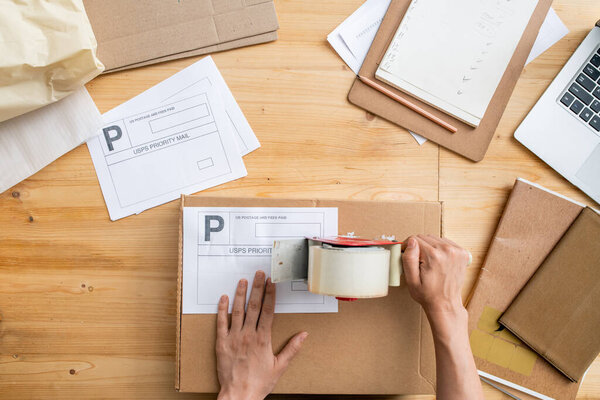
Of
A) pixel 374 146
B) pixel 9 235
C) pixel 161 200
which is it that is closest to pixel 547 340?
pixel 374 146

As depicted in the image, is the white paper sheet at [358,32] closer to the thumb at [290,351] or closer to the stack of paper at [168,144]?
the stack of paper at [168,144]

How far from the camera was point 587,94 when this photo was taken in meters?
0.65

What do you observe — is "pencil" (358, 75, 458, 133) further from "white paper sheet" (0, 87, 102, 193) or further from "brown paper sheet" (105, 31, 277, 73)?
"white paper sheet" (0, 87, 102, 193)

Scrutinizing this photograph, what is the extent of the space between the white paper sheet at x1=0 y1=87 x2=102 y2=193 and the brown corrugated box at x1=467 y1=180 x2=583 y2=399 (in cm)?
66

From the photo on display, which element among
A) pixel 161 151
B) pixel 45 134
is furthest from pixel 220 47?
pixel 45 134

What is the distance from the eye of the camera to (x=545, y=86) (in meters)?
0.67

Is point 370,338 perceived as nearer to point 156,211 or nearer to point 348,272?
point 348,272

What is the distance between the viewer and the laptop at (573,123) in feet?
2.15

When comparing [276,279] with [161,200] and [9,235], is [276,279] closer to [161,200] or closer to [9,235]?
[161,200]

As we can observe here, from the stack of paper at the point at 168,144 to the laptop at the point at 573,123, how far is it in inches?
19.1

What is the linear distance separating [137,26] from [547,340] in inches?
31.3

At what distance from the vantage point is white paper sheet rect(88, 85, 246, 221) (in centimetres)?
64

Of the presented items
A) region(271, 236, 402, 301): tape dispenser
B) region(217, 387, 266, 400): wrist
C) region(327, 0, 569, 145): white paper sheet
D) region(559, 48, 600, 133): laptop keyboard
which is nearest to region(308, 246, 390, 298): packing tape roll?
region(271, 236, 402, 301): tape dispenser

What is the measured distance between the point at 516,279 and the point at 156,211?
577 millimetres
